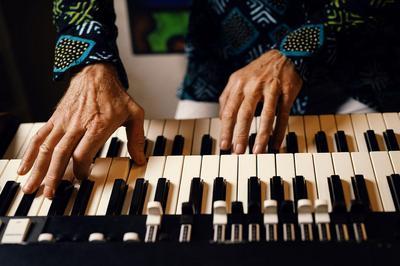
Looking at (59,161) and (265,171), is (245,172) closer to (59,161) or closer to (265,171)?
(265,171)

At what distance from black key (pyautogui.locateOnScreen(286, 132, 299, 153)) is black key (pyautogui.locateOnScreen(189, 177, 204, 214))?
0.72 ft

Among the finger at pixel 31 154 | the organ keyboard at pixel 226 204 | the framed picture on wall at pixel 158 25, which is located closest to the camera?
the organ keyboard at pixel 226 204

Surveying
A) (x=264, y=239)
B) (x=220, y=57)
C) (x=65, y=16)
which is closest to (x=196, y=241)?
(x=264, y=239)

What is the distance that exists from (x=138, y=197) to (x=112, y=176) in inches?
3.4

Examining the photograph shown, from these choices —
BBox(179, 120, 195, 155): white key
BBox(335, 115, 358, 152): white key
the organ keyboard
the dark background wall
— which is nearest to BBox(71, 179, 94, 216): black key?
the organ keyboard

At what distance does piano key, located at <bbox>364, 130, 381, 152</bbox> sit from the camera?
3.15 ft

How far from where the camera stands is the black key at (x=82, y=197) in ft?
2.90

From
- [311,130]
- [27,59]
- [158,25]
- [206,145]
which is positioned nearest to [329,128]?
[311,130]

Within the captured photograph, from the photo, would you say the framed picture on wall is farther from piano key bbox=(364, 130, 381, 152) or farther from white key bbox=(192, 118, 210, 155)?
piano key bbox=(364, 130, 381, 152)

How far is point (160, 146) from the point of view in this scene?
3.40ft

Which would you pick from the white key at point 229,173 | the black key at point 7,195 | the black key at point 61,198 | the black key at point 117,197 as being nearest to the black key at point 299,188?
the white key at point 229,173

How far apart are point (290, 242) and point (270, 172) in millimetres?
193

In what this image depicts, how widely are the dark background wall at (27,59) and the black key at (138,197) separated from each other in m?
1.28

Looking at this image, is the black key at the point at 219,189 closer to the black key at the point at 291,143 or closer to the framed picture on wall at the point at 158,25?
the black key at the point at 291,143
